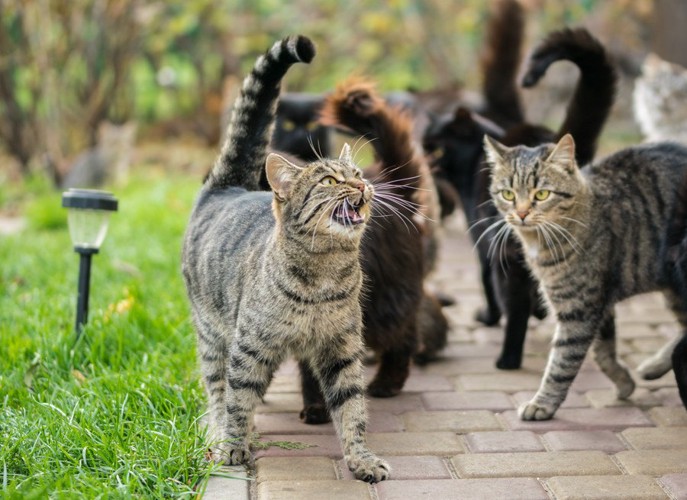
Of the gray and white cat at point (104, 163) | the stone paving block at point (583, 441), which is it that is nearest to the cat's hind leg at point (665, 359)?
the stone paving block at point (583, 441)

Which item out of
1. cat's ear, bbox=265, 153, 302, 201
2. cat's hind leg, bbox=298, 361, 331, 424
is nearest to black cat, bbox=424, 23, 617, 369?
cat's hind leg, bbox=298, 361, 331, 424

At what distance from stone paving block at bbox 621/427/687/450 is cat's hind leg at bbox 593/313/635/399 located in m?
0.38

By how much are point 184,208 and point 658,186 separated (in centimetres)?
541

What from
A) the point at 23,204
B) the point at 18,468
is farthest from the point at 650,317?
the point at 23,204

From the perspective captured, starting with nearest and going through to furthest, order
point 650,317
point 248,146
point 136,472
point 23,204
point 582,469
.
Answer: point 136,472 < point 582,469 < point 248,146 < point 650,317 < point 23,204

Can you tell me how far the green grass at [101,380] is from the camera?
2.83 m

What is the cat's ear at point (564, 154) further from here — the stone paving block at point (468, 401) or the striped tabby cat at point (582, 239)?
the stone paving block at point (468, 401)

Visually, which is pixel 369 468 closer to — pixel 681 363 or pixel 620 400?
pixel 681 363

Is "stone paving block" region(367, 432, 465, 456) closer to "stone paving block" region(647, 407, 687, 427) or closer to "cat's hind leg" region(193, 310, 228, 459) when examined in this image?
"cat's hind leg" region(193, 310, 228, 459)

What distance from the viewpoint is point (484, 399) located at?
3900 mm

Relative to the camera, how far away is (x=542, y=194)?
376 centimetres

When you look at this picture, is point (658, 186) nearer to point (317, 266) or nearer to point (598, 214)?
point (598, 214)

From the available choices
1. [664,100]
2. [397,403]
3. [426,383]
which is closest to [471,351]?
[426,383]

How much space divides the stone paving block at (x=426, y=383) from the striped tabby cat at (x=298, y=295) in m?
0.97
